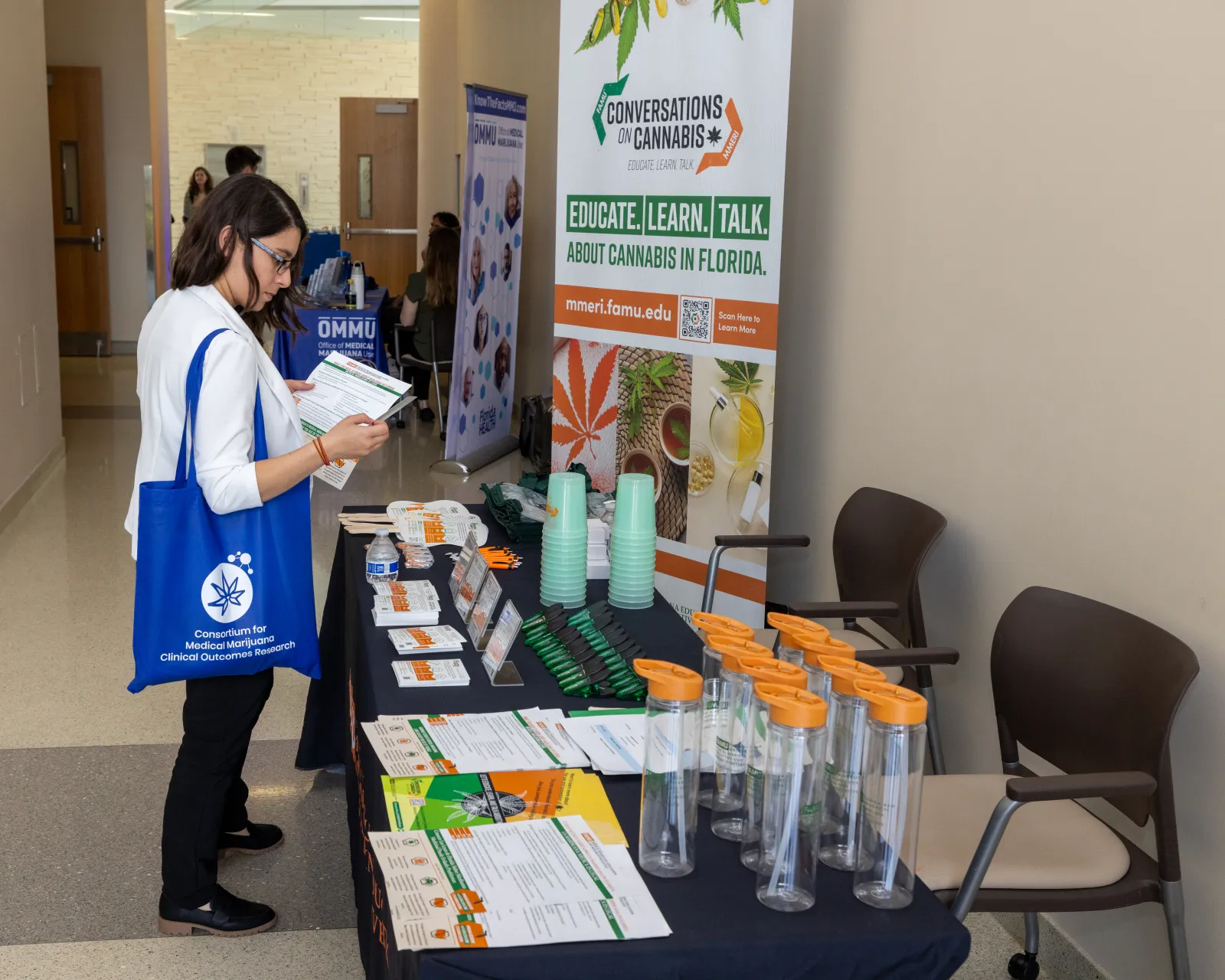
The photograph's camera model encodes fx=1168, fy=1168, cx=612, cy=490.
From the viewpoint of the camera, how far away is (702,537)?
386cm

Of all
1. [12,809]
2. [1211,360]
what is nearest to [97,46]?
[12,809]

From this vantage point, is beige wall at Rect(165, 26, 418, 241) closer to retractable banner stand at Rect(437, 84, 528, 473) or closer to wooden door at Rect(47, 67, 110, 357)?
wooden door at Rect(47, 67, 110, 357)

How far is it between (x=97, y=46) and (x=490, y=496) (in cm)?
986

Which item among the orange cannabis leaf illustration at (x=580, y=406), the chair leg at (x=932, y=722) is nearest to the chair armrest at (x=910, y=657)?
the chair leg at (x=932, y=722)

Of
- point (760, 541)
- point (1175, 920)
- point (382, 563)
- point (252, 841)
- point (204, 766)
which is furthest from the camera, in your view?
point (760, 541)

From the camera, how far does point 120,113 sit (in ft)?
36.0

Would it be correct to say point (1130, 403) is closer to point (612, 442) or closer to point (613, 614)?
point (613, 614)

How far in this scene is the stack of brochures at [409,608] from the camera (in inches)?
87.8

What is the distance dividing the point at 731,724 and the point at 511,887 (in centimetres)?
32

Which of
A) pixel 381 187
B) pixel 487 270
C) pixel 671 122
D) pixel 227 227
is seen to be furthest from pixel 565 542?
pixel 381 187

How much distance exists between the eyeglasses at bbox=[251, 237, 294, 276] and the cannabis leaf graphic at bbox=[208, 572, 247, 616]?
0.57m

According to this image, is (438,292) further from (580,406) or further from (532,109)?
(580,406)

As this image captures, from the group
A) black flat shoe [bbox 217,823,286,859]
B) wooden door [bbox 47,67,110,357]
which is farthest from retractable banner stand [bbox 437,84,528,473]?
wooden door [bbox 47,67,110,357]

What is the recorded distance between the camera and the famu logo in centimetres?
353
